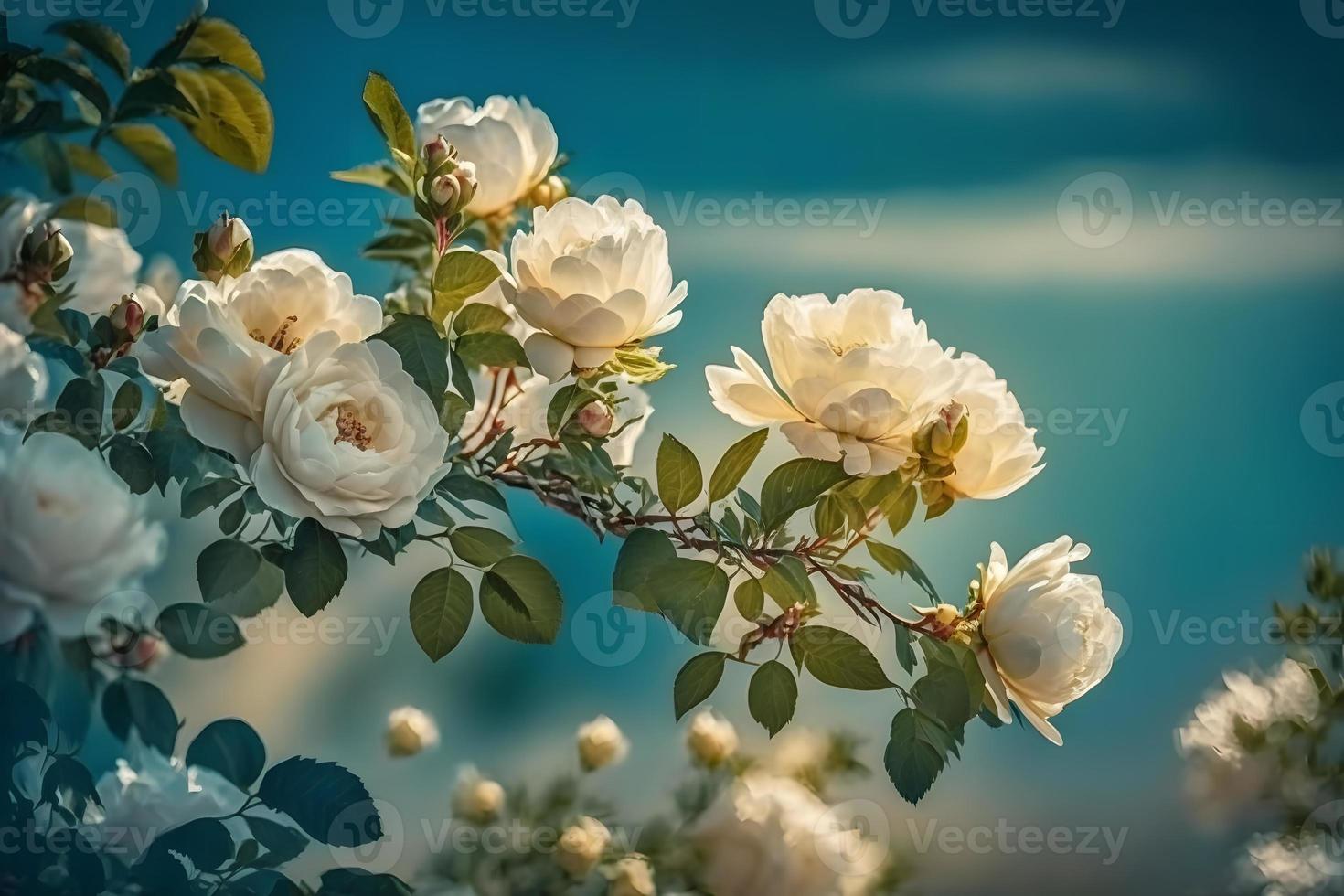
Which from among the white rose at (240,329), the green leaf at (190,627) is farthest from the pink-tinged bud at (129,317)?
the green leaf at (190,627)

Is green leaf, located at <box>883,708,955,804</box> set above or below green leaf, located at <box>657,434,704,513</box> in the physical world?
below

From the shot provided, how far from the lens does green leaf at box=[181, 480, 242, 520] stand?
53 cm

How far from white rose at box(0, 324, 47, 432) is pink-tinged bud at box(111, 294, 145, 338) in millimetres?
173

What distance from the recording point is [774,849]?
72cm

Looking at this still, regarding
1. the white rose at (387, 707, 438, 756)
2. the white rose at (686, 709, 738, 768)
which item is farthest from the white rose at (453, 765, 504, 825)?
the white rose at (686, 709, 738, 768)

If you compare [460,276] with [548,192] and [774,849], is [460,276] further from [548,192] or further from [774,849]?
[774,849]

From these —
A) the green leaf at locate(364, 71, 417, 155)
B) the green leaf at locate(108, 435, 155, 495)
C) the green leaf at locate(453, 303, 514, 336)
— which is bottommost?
the green leaf at locate(108, 435, 155, 495)

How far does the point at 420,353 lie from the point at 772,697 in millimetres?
242

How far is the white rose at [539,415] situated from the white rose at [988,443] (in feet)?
0.57

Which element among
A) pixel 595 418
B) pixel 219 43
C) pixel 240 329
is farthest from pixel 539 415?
pixel 219 43

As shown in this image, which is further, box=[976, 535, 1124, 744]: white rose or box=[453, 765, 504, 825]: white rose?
box=[453, 765, 504, 825]: white rose

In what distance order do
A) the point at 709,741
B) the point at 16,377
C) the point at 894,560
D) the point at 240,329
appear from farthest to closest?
the point at 709,741 < the point at 16,377 < the point at 894,560 < the point at 240,329

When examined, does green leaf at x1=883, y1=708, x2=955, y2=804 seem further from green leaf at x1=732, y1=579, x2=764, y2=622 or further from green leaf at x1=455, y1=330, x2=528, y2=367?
green leaf at x1=455, y1=330, x2=528, y2=367

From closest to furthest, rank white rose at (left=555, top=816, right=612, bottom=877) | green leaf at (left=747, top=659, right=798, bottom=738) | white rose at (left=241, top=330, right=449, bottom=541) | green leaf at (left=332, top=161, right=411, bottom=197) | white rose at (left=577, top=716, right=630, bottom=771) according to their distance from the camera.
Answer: white rose at (left=241, top=330, right=449, bottom=541) → green leaf at (left=747, top=659, right=798, bottom=738) → green leaf at (left=332, top=161, right=411, bottom=197) → white rose at (left=555, top=816, right=612, bottom=877) → white rose at (left=577, top=716, right=630, bottom=771)
